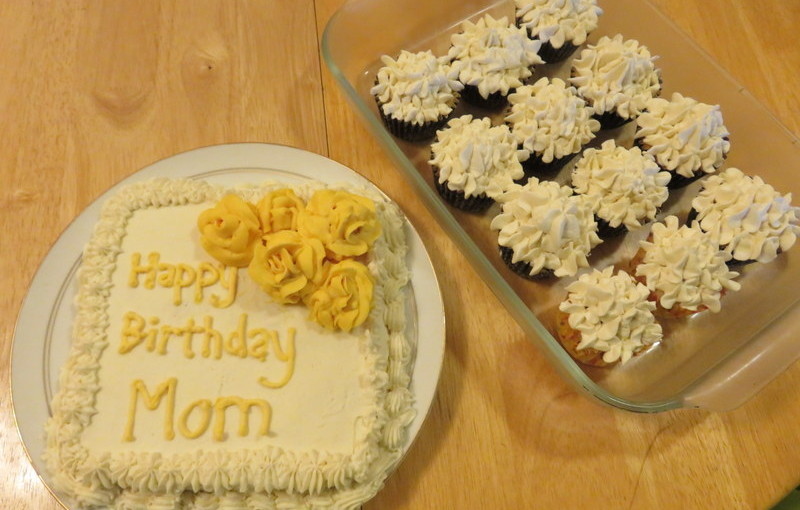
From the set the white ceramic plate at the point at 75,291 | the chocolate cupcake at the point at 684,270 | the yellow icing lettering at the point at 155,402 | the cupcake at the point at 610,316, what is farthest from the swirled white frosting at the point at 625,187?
the yellow icing lettering at the point at 155,402

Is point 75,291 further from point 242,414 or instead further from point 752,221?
point 752,221

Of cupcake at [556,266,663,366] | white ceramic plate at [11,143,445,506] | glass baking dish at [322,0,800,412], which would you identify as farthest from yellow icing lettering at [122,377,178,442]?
cupcake at [556,266,663,366]

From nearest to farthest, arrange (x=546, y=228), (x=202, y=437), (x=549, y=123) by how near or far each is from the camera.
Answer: (x=202, y=437)
(x=546, y=228)
(x=549, y=123)

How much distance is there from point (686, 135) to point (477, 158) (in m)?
0.46

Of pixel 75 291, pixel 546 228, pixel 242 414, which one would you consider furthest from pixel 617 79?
pixel 75 291

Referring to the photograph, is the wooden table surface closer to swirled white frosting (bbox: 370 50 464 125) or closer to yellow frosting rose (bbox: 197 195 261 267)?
swirled white frosting (bbox: 370 50 464 125)

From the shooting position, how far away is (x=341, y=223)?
2.93 ft

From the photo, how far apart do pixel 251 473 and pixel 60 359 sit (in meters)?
0.39

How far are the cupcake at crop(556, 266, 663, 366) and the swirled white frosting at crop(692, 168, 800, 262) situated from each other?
0.83 feet

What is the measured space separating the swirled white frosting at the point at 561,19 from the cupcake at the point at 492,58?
0.16 ft

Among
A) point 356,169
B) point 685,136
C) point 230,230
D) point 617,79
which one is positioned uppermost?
point 230,230

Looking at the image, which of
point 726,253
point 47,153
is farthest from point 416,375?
point 47,153

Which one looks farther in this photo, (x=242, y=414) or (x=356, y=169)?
(x=356, y=169)

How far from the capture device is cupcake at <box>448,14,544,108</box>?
4.13 ft
